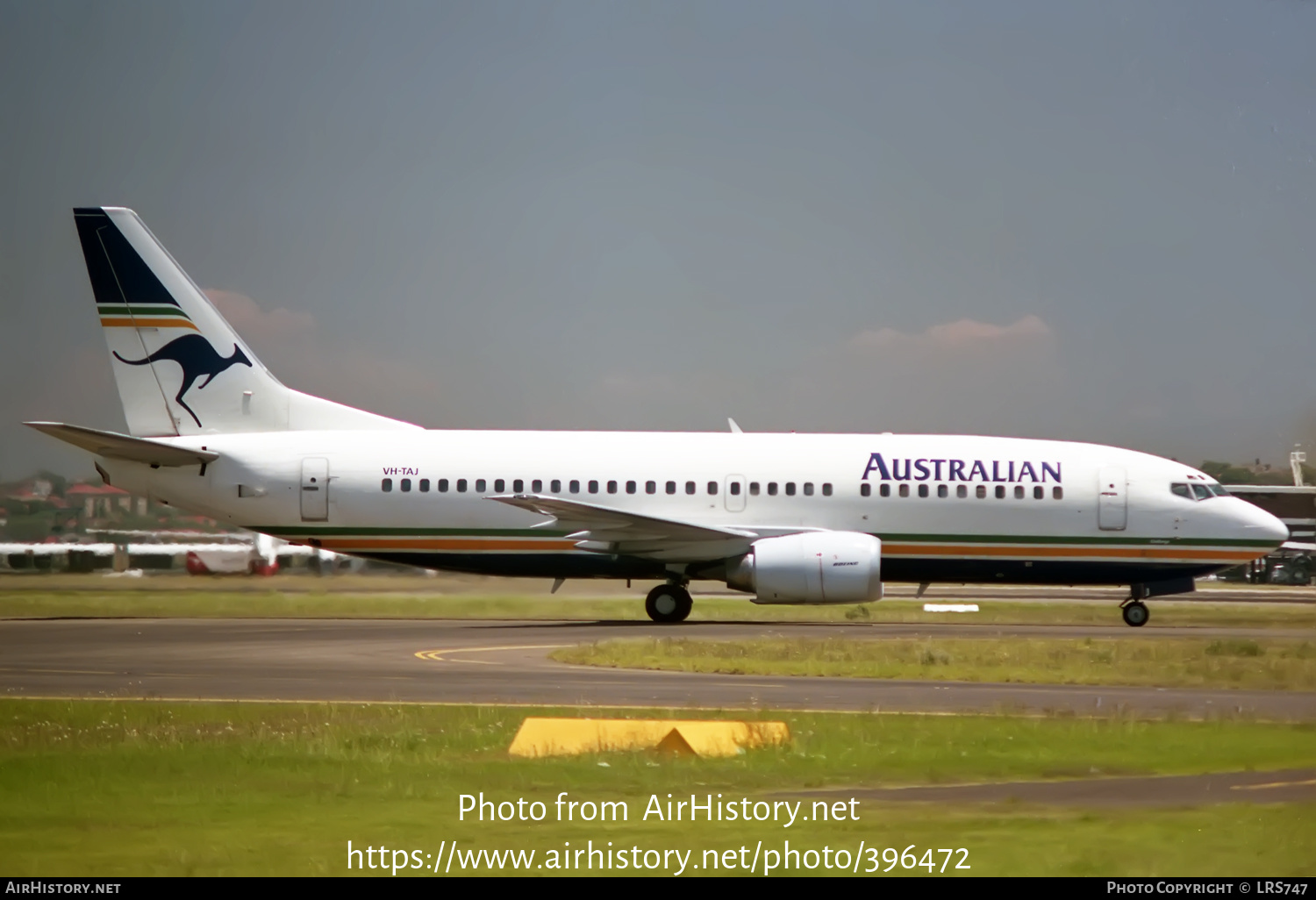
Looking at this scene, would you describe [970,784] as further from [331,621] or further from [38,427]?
[38,427]

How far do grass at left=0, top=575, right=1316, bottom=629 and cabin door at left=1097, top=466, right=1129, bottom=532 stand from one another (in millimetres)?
2302

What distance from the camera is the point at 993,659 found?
72.2ft

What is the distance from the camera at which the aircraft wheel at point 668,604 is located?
30500 millimetres

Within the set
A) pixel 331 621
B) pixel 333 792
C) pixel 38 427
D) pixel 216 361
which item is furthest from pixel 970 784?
pixel 216 361

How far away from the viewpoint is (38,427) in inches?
1113

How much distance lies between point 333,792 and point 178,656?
37.6ft

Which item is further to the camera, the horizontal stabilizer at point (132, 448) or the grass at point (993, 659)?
the horizontal stabilizer at point (132, 448)

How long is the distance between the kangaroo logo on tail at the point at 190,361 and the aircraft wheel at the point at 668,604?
10086 millimetres

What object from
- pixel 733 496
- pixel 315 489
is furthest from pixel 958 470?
pixel 315 489

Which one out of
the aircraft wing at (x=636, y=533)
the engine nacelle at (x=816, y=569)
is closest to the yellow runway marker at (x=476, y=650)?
the aircraft wing at (x=636, y=533)

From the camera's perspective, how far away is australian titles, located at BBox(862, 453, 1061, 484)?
3109 cm

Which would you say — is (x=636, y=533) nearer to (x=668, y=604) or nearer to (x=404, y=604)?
(x=668, y=604)

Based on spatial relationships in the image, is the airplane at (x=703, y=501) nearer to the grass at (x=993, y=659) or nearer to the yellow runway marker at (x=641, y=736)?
the grass at (x=993, y=659)

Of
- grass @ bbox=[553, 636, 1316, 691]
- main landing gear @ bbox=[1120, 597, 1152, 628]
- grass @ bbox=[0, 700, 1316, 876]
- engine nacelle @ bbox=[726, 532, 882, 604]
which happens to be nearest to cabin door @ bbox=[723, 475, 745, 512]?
engine nacelle @ bbox=[726, 532, 882, 604]
